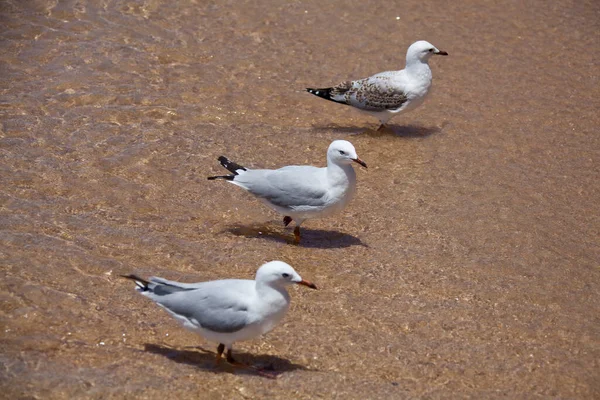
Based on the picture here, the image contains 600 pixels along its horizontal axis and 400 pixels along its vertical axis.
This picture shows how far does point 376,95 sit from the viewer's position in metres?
9.53

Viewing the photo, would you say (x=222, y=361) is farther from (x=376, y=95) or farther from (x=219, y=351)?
(x=376, y=95)

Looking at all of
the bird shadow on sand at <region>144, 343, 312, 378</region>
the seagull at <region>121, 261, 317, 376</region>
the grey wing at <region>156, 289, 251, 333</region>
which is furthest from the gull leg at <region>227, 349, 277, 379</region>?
the grey wing at <region>156, 289, 251, 333</region>

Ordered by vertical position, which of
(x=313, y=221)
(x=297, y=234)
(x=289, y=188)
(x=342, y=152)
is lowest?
(x=313, y=221)

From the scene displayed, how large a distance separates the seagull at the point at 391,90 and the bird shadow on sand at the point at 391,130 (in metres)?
0.26

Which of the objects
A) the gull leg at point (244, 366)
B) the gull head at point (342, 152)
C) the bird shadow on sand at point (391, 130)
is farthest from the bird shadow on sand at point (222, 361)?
the bird shadow on sand at point (391, 130)

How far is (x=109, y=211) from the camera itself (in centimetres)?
755

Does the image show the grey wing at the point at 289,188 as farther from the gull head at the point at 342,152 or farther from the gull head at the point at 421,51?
the gull head at the point at 421,51

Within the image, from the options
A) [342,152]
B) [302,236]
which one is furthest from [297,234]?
[342,152]

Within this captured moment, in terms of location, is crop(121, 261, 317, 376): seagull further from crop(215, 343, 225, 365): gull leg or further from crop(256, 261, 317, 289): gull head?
crop(215, 343, 225, 365): gull leg

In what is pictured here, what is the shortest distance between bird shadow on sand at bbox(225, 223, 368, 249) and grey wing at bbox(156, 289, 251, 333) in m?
2.00

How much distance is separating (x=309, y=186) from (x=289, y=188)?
16 cm

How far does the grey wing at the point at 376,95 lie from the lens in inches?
375

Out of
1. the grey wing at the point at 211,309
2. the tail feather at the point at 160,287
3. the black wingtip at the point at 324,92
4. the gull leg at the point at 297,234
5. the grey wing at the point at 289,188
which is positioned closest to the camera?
the grey wing at the point at 211,309

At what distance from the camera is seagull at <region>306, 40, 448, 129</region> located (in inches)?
375
